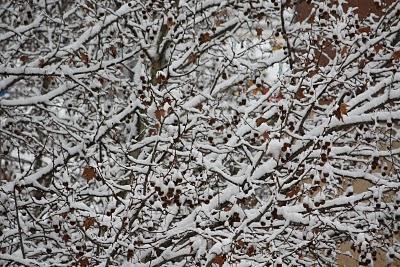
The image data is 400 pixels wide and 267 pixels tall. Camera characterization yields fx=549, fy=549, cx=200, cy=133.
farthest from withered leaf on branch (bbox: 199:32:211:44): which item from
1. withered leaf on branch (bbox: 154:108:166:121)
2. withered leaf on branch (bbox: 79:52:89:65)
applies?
withered leaf on branch (bbox: 154:108:166:121)

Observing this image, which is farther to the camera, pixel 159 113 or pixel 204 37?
pixel 204 37

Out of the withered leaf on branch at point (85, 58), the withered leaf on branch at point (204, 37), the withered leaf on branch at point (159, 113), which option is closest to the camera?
the withered leaf on branch at point (159, 113)

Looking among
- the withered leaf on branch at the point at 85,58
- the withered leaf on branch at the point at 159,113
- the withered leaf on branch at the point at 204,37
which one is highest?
the withered leaf on branch at the point at 204,37

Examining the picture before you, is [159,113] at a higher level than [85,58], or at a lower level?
lower

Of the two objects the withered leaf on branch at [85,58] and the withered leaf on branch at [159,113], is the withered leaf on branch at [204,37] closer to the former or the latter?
the withered leaf on branch at [85,58]

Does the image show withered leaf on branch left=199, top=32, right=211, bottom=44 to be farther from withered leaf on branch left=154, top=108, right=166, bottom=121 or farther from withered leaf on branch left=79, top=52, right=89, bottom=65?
withered leaf on branch left=154, top=108, right=166, bottom=121

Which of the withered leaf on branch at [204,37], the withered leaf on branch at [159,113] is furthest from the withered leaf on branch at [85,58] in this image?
the withered leaf on branch at [159,113]

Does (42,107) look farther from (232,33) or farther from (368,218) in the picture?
(368,218)

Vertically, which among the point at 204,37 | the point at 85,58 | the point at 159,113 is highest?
the point at 204,37

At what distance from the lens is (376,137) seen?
6766 mm

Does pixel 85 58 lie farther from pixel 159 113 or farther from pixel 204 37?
pixel 159 113

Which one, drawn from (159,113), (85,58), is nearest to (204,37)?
(85,58)

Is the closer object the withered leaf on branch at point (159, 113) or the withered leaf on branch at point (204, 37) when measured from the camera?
the withered leaf on branch at point (159, 113)

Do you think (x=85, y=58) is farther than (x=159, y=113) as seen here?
Yes
